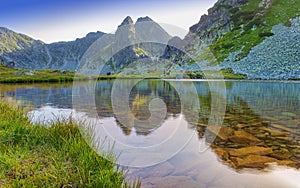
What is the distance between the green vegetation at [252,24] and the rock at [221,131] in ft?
308

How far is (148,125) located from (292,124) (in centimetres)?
838

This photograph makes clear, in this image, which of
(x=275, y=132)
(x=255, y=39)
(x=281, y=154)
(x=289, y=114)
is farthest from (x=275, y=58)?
(x=281, y=154)

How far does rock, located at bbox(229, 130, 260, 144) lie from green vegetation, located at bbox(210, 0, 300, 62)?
94842mm

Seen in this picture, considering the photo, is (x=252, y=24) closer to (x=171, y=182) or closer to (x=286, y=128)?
(x=286, y=128)

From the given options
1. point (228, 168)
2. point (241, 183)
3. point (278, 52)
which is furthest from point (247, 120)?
point (278, 52)

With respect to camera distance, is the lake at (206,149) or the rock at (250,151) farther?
the rock at (250,151)

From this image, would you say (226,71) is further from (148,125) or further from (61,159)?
(61,159)

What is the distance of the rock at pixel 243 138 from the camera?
11.8 m

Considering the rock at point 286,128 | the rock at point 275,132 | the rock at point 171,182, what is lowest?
the rock at point 171,182

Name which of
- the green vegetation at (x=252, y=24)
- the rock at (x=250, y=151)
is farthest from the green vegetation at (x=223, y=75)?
the rock at (x=250, y=151)

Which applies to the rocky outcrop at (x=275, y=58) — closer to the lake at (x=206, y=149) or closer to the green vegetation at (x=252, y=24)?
the green vegetation at (x=252, y=24)

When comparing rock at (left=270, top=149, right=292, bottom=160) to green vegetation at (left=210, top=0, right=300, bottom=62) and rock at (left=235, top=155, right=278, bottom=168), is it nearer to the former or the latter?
rock at (left=235, top=155, right=278, bottom=168)

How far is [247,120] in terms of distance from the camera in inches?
663

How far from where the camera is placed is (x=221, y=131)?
45.0ft
